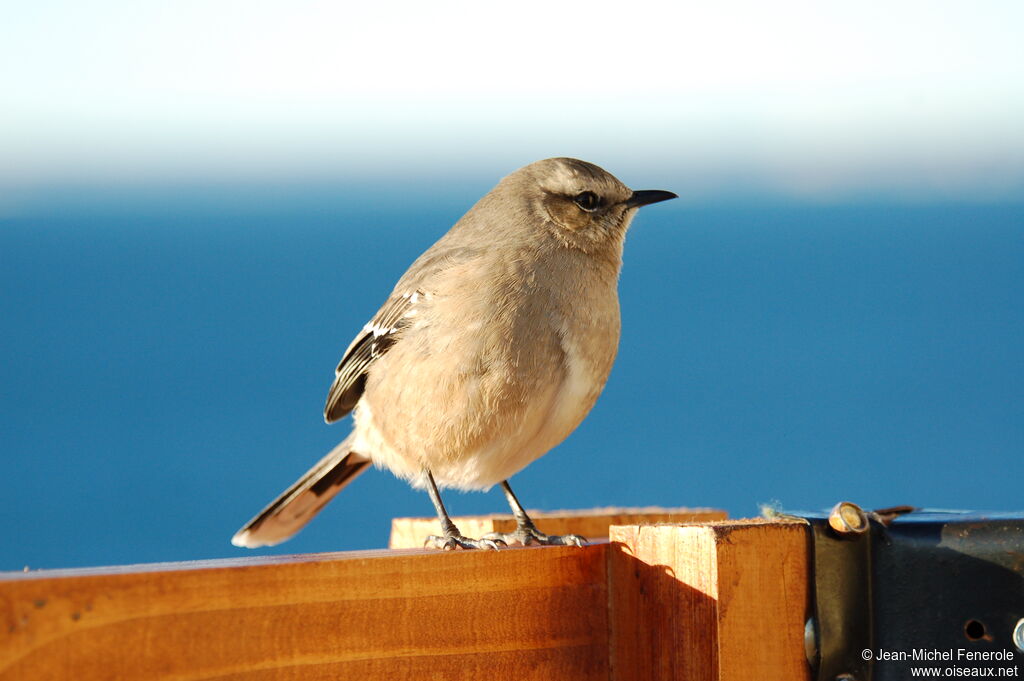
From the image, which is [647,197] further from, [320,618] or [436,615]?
[320,618]

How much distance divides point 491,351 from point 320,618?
151cm

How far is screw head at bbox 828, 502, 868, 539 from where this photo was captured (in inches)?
84.7

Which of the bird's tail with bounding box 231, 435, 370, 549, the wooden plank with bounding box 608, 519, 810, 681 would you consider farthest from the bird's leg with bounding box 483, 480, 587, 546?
the bird's tail with bounding box 231, 435, 370, 549

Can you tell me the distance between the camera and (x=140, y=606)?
196 cm

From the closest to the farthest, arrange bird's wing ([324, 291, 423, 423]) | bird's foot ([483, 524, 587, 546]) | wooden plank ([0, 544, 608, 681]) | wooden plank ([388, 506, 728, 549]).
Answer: wooden plank ([0, 544, 608, 681])
bird's foot ([483, 524, 587, 546])
wooden plank ([388, 506, 728, 549])
bird's wing ([324, 291, 423, 423])

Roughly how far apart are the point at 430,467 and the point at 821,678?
6.51 feet

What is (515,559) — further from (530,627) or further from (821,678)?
(821,678)

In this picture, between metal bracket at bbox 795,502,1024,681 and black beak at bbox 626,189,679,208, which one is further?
black beak at bbox 626,189,679,208

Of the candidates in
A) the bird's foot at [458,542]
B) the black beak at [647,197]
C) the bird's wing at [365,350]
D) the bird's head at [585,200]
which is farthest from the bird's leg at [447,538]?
the black beak at [647,197]

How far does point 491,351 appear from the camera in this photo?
139 inches

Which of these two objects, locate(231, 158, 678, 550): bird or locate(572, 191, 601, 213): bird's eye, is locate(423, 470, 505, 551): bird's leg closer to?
locate(231, 158, 678, 550): bird

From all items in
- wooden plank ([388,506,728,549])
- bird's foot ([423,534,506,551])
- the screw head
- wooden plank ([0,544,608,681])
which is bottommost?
wooden plank ([0,544,608,681])

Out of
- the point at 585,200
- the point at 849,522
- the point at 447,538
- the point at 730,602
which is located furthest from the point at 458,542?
the point at 585,200

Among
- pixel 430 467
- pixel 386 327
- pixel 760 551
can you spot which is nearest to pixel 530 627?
pixel 760 551
